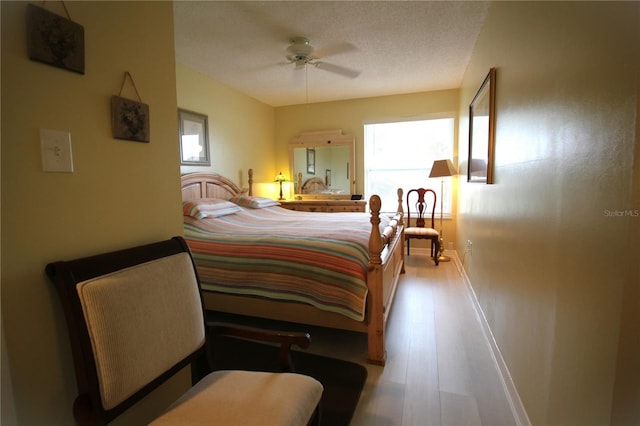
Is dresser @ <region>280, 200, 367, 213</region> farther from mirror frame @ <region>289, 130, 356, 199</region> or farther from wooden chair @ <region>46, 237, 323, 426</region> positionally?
wooden chair @ <region>46, 237, 323, 426</region>

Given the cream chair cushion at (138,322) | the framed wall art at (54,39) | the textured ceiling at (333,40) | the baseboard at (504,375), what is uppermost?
the textured ceiling at (333,40)

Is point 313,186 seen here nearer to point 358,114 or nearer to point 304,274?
point 358,114

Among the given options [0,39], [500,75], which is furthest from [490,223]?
[0,39]

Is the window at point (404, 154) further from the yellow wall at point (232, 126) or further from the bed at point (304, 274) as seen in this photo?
the bed at point (304, 274)

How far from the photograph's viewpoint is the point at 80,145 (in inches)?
39.1

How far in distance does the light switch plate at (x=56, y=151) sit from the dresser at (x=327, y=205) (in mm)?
4140

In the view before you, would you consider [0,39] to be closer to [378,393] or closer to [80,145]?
[80,145]

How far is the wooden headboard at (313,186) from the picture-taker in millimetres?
5413

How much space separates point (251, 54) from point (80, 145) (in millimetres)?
2714

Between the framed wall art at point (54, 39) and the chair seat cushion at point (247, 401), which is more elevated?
the framed wall art at point (54, 39)

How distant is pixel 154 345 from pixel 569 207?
1.49 metres

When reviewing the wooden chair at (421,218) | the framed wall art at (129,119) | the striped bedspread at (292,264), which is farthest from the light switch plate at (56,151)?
the wooden chair at (421,218)

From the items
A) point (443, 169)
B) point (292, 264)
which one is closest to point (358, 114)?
point (443, 169)

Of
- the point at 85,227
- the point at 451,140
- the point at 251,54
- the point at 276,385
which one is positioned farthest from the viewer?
the point at 451,140
